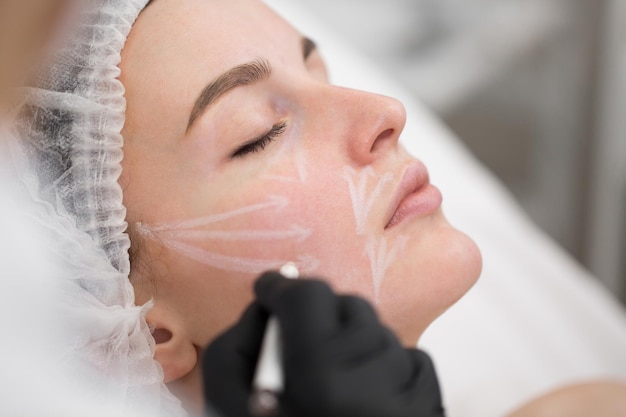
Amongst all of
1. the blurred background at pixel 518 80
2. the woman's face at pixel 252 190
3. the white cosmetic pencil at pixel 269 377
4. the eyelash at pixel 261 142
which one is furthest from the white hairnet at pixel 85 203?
the blurred background at pixel 518 80

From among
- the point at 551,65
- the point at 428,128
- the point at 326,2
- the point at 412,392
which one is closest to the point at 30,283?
the point at 412,392

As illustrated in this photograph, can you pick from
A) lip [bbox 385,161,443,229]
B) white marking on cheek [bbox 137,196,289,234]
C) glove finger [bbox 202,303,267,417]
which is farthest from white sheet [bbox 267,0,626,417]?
glove finger [bbox 202,303,267,417]

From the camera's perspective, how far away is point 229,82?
0.94m

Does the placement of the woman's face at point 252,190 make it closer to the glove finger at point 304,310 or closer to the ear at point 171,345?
the ear at point 171,345

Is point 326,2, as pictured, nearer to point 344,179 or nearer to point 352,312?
point 344,179

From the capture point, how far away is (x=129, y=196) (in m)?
0.95

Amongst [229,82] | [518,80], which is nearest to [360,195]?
[229,82]

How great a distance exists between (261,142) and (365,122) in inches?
5.2

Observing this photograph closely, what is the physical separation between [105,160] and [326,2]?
1457 millimetres

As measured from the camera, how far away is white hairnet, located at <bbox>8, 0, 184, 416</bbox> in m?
0.91

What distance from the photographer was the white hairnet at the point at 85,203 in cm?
91

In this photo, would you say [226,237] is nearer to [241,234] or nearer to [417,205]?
[241,234]

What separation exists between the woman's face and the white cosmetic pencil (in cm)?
20

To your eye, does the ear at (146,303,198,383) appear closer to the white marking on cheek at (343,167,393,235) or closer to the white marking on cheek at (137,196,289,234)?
the white marking on cheek at (137,196,289,234)
